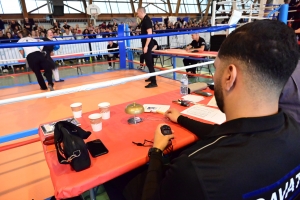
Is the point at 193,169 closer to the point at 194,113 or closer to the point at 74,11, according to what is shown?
the point at 194,113

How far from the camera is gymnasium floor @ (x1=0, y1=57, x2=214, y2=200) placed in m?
1.55

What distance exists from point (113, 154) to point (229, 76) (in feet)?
1.91

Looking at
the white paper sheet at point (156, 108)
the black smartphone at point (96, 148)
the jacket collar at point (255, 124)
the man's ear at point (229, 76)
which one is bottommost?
the black smartphone at point (96, 148)

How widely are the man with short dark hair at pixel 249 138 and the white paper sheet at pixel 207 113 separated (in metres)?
0.53

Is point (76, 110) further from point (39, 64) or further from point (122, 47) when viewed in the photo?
point (122, 47)

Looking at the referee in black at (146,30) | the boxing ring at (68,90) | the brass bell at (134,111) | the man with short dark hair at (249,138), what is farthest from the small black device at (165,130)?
the referee in black at (146,30)

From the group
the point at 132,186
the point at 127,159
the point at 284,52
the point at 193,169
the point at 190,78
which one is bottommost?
the point at 190,78

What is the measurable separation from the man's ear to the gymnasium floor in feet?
3.59

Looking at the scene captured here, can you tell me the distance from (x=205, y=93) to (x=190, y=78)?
3.14 meters

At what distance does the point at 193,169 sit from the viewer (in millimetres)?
500

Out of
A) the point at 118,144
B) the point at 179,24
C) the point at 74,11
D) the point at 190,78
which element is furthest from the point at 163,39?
the point at 118,144

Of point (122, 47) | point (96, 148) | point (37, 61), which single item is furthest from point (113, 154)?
point (122, 47)

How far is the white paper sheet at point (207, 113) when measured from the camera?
3.86ft

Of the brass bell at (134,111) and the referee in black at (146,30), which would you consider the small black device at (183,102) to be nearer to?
the brass bell at (134,111)
